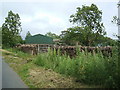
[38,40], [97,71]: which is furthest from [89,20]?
[97,71]

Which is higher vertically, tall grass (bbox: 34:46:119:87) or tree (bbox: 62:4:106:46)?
tree (bbox: 62:4:106:46)

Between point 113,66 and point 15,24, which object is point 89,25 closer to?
point 15,24

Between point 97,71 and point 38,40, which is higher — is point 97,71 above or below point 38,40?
below

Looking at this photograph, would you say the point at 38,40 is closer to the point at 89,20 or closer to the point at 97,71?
the point at 89,20

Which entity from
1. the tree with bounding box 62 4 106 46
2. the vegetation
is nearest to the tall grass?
the vegetation

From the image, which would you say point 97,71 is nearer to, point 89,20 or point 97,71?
point 97,71

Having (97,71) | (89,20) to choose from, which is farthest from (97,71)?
(89,20)

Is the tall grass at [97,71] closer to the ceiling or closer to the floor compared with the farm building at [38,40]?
closer to the floor

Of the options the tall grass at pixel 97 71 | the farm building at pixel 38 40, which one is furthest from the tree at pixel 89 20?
the tall grass at pixel 97 71

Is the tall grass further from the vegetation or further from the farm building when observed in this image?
the farm building

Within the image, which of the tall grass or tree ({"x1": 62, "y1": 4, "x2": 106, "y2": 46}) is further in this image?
tree ({"x1": 62, "y1": 4, "x2": 106, "y2": 46})

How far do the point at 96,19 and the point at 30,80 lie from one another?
91.4 feet

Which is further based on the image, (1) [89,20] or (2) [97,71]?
(1) [89,20]

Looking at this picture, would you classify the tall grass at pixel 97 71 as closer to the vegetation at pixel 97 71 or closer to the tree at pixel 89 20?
the vegetation at pixel 97 71
